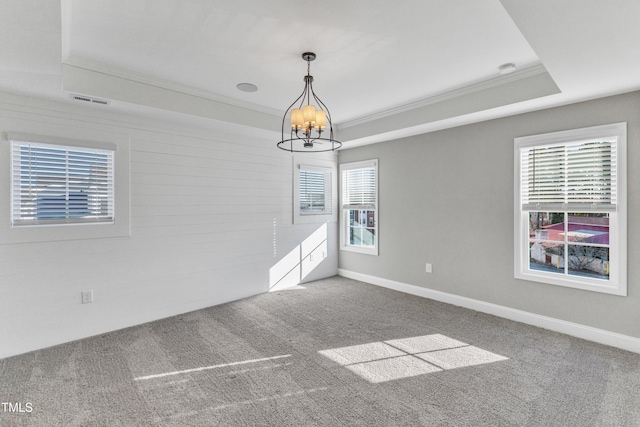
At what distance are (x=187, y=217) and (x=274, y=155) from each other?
174 centimetres

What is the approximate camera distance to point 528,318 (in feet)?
12.6

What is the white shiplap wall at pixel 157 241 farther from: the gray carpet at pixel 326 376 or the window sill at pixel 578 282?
the window sill at pixel 578 282

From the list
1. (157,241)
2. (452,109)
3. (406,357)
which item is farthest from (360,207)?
(157,241)

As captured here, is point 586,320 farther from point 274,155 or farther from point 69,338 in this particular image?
point 69,338

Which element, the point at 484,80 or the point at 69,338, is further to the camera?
the point at 484,80

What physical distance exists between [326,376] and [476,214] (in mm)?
2953

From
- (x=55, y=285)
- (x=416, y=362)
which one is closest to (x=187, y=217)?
(x=55, y=285)

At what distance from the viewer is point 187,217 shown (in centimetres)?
433

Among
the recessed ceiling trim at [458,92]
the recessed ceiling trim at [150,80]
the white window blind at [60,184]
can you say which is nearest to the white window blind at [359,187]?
the recessed ceiling trim at [458,92]

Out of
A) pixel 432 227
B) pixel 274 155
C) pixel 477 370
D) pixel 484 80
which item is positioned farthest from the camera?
pixel 274 155

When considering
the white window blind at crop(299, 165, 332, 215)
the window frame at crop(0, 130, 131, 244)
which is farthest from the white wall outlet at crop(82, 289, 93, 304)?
the white window blind at crop(299, 165, 332, 215)

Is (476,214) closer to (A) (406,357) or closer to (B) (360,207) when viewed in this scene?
(B) (360,207)

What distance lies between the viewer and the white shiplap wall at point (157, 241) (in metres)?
3.18

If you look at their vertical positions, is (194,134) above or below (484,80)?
below
